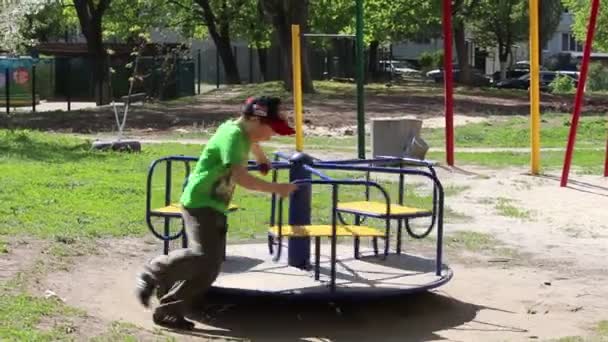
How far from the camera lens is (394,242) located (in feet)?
34.6

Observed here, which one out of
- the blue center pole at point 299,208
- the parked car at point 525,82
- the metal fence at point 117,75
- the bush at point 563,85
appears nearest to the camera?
the blue center pole at point 299,208

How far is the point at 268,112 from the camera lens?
6949 mm

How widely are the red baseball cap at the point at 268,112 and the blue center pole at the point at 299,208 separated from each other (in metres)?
1.04

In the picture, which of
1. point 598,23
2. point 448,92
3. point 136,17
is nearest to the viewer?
point 448,92

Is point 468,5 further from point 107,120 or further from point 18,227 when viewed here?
point 18,227

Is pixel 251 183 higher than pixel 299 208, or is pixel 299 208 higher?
pixel 251 183

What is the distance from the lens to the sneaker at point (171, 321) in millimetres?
7059

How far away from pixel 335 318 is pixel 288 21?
2867 cm

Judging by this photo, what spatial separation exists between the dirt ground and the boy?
252 millimetres

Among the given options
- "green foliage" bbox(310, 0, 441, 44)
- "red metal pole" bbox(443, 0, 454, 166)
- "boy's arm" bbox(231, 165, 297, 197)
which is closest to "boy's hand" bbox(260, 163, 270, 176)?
"boy's arm" bbox(231, 165, 297, 197)

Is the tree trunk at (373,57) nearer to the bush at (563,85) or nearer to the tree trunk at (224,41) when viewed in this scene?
the bush at (563,85)

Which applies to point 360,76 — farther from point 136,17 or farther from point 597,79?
point 597,79

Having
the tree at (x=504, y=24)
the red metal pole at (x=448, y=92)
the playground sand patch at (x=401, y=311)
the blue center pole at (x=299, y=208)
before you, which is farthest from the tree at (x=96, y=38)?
the blue center pole at (x=299, y=208)

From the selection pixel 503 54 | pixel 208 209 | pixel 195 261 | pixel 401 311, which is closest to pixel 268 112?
pixel 208 209
